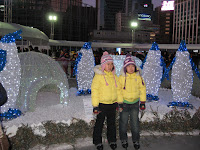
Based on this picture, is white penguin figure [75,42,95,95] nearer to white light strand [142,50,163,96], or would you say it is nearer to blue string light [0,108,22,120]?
white light strand [142,50,163,96]

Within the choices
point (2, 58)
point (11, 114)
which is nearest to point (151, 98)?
point (11, 114)

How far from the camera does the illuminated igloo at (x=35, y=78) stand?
567 centimetres

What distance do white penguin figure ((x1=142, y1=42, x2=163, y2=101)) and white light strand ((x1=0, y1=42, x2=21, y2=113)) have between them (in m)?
3.86

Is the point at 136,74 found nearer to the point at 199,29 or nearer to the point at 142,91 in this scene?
the point at 142,91

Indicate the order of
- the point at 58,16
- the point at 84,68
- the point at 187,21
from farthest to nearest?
the point at 187,21 → the point at 58,16 → the point at 84,68

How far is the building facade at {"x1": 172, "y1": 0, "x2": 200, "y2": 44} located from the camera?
5650 inches

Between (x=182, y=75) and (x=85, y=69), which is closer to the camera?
(x=182, y=75)

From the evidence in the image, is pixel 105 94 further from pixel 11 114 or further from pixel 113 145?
pixel 11 114

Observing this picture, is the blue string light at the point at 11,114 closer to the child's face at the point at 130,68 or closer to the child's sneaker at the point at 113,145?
the child's sneaker at the point at 113,145

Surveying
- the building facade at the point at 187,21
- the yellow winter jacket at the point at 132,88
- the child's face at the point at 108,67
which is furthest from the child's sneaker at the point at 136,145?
the building facade at the point at 187,21

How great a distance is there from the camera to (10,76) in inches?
202

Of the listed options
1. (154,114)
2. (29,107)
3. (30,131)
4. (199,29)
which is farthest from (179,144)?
(199,29)

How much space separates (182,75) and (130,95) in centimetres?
274

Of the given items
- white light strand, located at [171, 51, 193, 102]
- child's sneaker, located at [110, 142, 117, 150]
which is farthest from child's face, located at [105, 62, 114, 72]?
white light strand, located at [171, 51, 193, 102]
